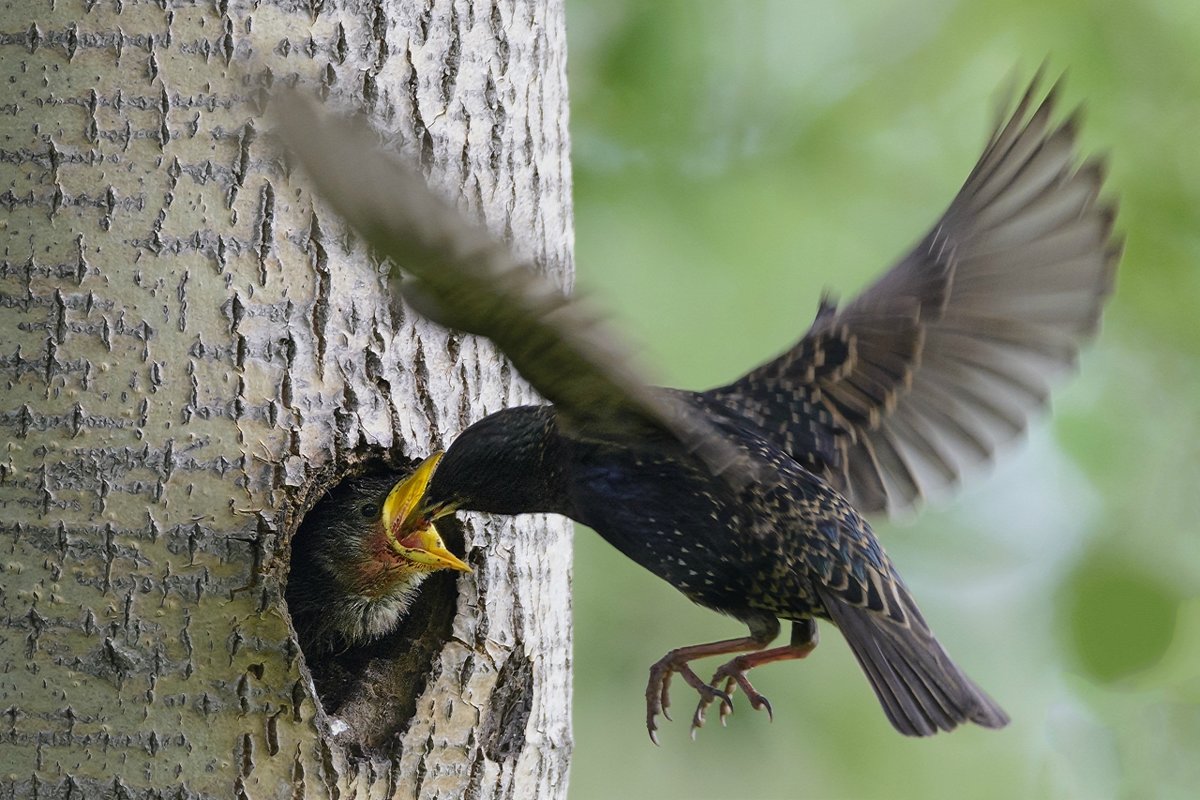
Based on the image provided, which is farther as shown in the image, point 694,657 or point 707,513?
point 694,657

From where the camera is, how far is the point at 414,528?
2.70 meters

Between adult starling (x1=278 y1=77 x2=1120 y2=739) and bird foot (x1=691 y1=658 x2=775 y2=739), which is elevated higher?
adult starling (x1=278 y1=77 x2=1120 y2=739)

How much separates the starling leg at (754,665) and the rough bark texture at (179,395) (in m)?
0.57

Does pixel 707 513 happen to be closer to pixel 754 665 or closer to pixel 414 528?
pixel 754 665

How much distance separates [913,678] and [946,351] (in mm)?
766

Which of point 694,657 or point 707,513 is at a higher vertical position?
point 707,513

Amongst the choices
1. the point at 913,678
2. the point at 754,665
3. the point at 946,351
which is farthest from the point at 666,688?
the point at 946,351

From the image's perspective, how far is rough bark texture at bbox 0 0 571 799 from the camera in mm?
2086

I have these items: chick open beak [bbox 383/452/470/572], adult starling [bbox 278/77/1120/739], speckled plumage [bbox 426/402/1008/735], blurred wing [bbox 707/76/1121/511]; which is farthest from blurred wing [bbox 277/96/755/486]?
blurred wing [bbox 707/76/1121/511]

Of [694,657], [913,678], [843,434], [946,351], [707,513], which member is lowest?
[913,678]

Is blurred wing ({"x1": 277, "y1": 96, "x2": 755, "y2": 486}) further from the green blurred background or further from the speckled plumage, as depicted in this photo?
the green blurred background

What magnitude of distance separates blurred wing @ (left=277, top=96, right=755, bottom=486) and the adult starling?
0.5 inches

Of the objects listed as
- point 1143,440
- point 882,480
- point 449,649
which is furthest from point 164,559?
point 1143,440

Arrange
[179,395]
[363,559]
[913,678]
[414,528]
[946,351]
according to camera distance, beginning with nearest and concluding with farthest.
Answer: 1. [179,395]
2. [913,678]
3. [414,528]
4. [946,351]
5. [363,559]
